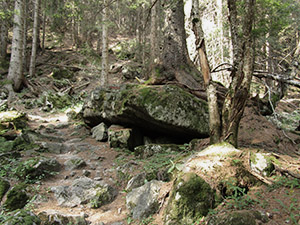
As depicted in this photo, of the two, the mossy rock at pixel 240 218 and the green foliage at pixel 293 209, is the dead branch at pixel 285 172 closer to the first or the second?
the green foliage at pixel 293 209

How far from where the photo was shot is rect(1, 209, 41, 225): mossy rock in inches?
99.1

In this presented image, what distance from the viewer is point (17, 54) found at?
11.1 meters

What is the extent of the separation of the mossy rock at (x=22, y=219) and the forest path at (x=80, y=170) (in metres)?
0.42

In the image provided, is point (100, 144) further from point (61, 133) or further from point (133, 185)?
point (133, 185)

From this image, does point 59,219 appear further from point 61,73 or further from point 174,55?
point 61,73

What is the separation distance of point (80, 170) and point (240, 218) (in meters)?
3.96

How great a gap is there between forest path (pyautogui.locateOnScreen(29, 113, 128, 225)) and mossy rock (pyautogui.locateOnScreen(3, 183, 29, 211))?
0.75 feet

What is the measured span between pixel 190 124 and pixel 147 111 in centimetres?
121

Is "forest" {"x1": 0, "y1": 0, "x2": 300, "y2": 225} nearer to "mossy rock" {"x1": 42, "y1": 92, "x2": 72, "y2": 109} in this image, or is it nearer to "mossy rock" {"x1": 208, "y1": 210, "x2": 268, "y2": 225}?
"mossy rock" {"x1": 208, "y1": 210, "x2": 268, "y2": 225}

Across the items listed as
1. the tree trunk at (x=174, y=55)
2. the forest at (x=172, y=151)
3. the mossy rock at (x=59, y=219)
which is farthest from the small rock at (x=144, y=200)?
the tree trunk at (x=174, y=55)

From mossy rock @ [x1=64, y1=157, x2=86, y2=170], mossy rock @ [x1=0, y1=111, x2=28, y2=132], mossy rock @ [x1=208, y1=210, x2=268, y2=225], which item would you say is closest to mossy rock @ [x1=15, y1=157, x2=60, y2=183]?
mossy rock @ [x1=64, y1=157, x2=86, y2=170]

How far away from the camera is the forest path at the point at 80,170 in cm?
340

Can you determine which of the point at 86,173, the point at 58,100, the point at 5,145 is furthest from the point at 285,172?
the point at 58,100

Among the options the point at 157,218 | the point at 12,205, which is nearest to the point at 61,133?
the point at 12,205
